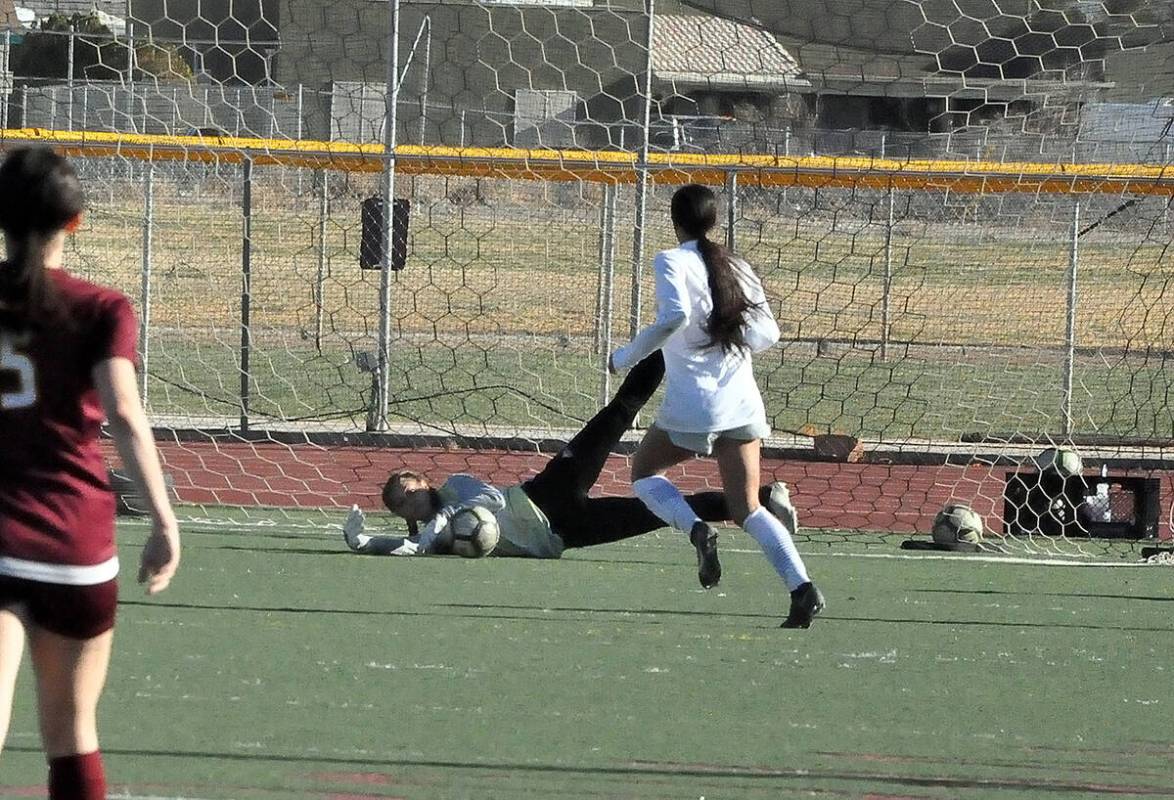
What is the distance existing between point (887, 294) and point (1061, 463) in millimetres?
4442

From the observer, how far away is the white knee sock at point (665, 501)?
8.23 metres

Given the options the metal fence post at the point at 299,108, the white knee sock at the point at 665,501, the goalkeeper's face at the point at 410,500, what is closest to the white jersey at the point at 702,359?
the white knee sock at the point at 665,501

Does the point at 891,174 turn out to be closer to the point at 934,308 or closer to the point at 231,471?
the point at 231,471

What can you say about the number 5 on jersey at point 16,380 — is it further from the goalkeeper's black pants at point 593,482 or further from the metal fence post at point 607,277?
the metal fence post at point 607,277

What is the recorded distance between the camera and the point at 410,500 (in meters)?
9.82

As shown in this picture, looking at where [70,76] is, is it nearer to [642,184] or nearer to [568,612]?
[642,184]

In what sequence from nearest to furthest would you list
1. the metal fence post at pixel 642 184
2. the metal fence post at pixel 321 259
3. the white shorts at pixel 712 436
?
the white shorts at pixel 712 436 → the metal fence post at pixel 642 184 → the metal fence post at pixel 321 259

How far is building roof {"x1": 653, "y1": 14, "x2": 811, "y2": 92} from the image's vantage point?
12648mm

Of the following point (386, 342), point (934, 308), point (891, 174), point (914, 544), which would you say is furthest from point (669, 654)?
point (934, 308)

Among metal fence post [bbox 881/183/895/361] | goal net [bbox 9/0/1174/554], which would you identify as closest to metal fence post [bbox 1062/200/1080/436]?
goal net [bbox 9/0/1174/554]

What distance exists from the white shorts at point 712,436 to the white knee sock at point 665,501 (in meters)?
0.33

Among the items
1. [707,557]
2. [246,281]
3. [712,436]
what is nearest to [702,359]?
[712,436]

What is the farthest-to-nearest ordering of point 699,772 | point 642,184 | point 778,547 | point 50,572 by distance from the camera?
point 642,184
point 778,547
point 699,772
point 50,572

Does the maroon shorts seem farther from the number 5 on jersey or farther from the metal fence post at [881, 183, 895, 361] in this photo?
the metal fence post at [881, 183, 895, 361]
